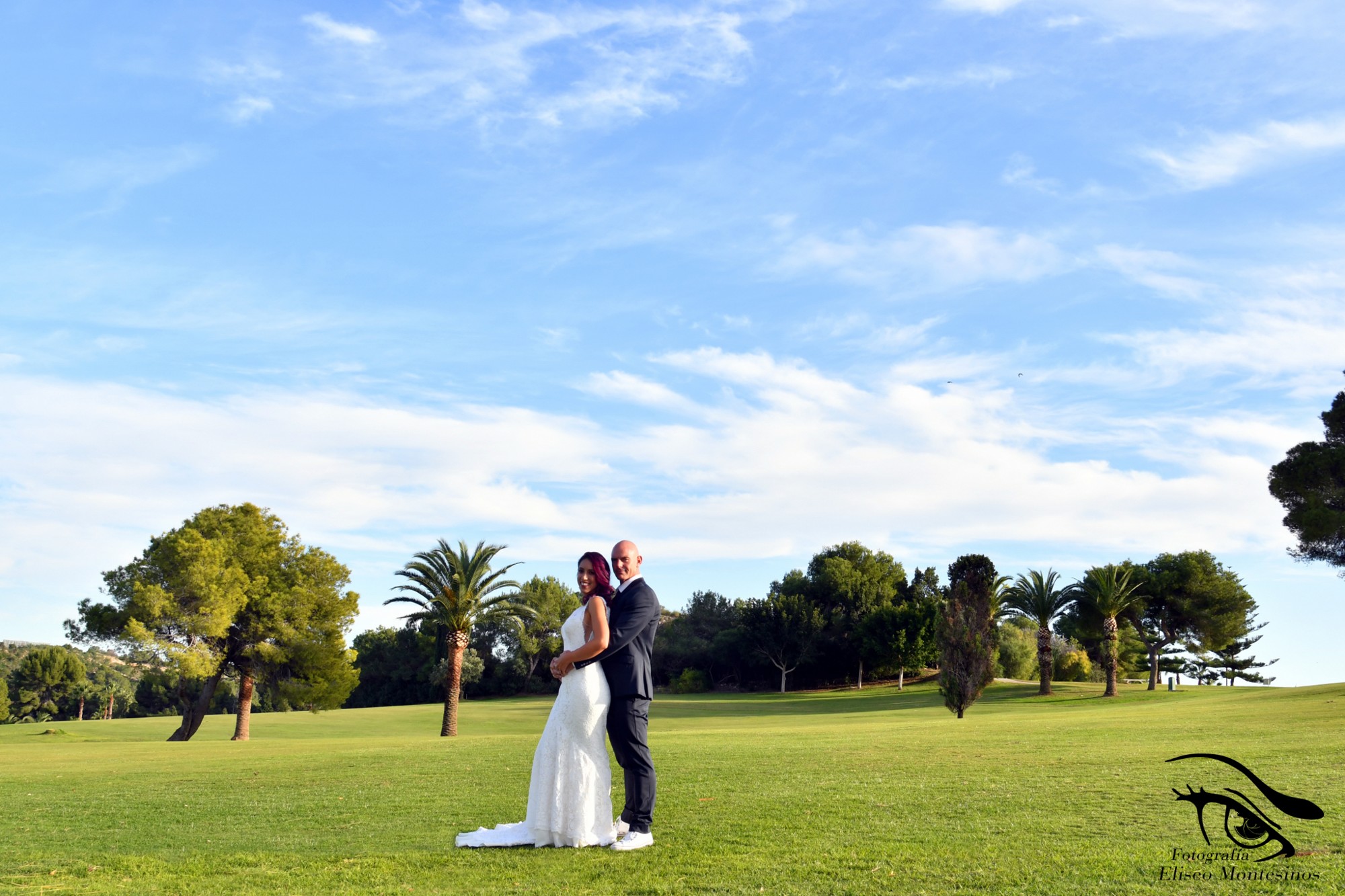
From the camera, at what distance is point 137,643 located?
4334 centimetres

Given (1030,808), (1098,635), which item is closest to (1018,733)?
(1030,808)

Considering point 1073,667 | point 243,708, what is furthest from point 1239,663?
point 243,708

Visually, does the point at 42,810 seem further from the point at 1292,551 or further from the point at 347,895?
the point at 1292,551

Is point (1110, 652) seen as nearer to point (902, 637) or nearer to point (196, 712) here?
point (902, 637)

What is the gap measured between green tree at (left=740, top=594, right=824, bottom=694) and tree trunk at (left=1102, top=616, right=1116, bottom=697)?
90.1ft

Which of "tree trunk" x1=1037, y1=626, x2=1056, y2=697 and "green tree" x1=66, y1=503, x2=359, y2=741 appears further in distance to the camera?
"tree trunk" x1=1037, y1=626, x2=1056, y2=697

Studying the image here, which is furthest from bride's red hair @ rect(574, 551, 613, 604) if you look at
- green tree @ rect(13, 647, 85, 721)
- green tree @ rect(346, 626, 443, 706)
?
green tree @ rect(13, 647, 85, 721)

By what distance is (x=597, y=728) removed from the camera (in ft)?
28.3

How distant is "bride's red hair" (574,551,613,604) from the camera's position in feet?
28.7

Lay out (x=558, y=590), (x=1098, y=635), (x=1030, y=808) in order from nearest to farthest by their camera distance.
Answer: (x=1030, y=808) → (x=1098, y=635) → (x=558, y=590)

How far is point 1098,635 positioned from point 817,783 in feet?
196

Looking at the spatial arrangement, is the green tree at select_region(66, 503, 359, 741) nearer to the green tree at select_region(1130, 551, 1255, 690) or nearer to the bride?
the bride

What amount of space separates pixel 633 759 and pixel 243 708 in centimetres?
4207

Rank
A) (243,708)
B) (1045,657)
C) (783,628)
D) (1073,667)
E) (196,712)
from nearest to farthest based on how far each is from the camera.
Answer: (243,708) < (196,712) < (1045,657) < (1073,667) < (783,628)
